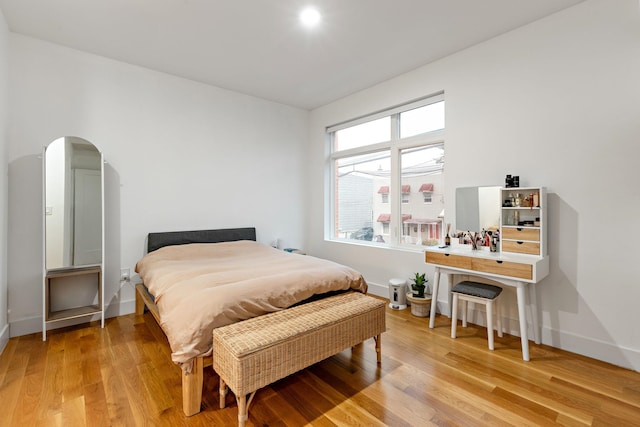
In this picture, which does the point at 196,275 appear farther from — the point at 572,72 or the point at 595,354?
the point at 572,72

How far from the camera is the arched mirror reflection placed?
2756 millimetres

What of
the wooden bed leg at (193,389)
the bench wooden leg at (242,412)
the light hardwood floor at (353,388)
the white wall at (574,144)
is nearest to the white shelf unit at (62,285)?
the light hardwood floor at (353,388)

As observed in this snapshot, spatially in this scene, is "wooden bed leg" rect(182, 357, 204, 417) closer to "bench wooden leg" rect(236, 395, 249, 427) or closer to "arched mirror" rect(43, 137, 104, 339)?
"bench wooden leg" rect(236, 395, 249, 427)

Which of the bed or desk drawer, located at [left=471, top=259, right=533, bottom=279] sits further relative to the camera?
desk drawer, located at [left=471, top=259, right=533, bottom=279]

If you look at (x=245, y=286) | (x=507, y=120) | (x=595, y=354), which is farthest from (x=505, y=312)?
(x=245, y=286)

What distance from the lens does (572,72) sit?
2.40 metres

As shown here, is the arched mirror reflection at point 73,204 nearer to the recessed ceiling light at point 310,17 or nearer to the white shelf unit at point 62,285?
the white shelf unit at point 62,285

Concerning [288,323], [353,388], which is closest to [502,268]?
[353,388]

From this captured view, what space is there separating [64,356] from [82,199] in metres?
1.43

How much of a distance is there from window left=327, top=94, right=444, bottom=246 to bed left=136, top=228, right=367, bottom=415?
1.43 meters

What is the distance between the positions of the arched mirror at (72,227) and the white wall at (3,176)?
0.89 ft

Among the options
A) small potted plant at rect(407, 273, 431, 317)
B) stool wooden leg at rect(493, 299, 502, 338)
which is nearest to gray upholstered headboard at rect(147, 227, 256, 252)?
small potted plant at rect(407, 273, 431, 317)

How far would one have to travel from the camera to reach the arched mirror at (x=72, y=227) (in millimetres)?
2748

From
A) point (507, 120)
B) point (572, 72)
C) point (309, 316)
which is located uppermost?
point (572, 72)
